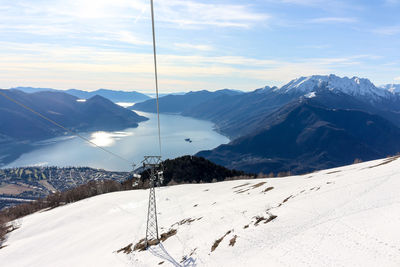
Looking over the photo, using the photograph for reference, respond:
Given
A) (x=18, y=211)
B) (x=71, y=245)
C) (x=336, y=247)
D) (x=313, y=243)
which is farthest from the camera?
(x=18, y=211)

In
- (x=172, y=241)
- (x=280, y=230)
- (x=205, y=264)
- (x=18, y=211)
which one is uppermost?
(x=280, y=230)

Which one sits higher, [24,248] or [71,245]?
[71,245]

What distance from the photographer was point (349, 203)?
2525 cm

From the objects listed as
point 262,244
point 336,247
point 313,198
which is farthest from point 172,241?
point 336,247

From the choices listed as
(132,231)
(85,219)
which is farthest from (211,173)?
(132,231)

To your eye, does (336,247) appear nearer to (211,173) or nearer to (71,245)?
(71,245)

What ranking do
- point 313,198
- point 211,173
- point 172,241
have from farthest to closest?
point 211,173 → point 172,241 → point 313,198

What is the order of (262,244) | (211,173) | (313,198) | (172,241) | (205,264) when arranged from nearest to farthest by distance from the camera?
(262,244)
(205,264)
(313,198)
(172,241)
(211,173)

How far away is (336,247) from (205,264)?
13.6 metres

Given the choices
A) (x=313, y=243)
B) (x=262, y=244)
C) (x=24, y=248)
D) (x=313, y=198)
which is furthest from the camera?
(x=24, y=248)

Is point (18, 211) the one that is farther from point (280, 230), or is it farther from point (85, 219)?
point (280, 230)

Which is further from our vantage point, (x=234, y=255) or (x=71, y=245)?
(x=71, y=245)

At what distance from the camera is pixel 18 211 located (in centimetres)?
15325

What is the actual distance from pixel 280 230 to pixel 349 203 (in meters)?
8.56
